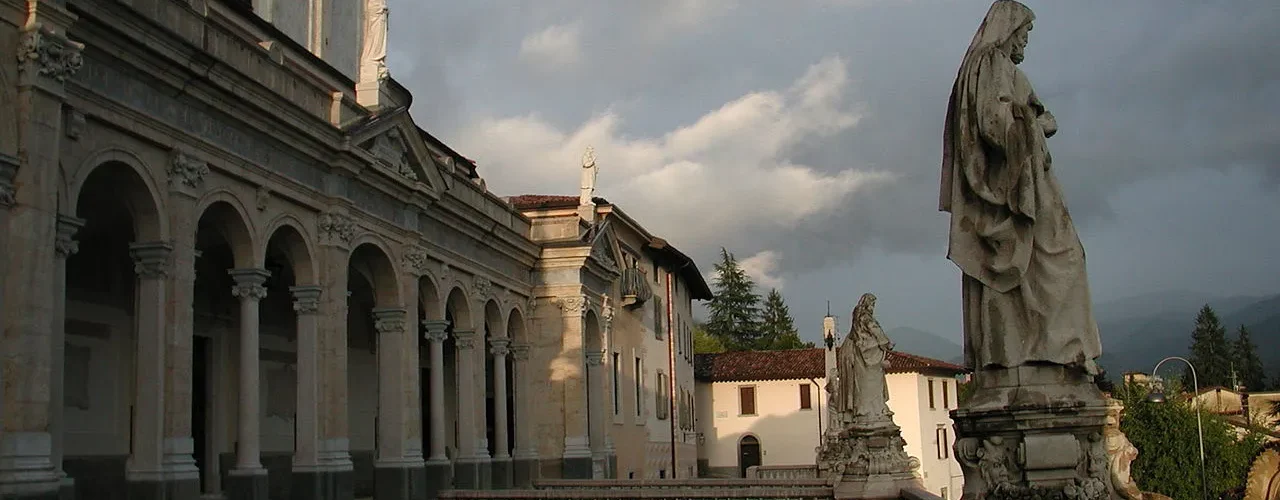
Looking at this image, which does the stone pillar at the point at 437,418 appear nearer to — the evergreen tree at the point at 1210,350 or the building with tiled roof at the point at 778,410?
the building with tiled roof at the point at 778,410

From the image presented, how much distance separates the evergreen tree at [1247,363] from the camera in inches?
4252

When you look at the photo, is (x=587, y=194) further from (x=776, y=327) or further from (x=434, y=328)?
(x=776, y=327)

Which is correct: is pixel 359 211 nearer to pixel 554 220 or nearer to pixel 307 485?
pixel 307 485

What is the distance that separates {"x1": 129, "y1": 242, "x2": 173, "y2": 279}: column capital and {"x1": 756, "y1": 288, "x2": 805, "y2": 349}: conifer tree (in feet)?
258

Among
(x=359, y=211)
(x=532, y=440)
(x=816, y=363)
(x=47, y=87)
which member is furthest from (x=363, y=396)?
(x=816, y=363)

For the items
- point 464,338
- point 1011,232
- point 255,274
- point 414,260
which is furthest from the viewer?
point 464,338

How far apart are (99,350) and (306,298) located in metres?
3.14

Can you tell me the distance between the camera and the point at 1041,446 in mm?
6383

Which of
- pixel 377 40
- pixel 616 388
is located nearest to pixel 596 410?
pixel 616 388

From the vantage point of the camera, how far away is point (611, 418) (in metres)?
33.2

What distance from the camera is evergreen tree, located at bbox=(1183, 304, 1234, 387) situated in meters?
109

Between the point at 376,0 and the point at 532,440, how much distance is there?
41.8 feet

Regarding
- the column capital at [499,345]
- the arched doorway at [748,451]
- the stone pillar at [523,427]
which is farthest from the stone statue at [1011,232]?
the arched doorway at [748,451]

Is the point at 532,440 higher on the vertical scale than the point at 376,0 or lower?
lower
